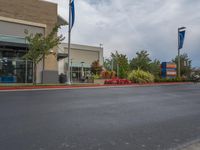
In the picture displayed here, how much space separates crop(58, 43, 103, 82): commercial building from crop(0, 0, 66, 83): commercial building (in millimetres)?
18996

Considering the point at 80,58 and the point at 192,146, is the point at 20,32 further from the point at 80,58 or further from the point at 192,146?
the point at 80,58

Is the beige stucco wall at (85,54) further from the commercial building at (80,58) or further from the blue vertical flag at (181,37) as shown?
the blue vertical flag at (181,37)

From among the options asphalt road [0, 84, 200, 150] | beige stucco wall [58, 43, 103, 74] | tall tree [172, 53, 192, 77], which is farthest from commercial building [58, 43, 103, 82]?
asphalt road [0, 84, 200, 150]

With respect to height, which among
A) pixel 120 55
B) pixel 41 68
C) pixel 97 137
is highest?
pixel 120 55

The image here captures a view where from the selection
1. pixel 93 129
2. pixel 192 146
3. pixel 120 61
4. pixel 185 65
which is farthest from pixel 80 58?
pixel 192 146

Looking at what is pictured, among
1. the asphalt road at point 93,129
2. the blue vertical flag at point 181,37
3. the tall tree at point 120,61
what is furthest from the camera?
the tall tree at point 120,61

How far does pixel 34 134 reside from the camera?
20.9 feet

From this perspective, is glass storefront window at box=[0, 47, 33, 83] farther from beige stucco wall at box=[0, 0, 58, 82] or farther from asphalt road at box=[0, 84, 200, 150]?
asphalt road at box=[0, 84, 200, 150]

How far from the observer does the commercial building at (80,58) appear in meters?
50.4

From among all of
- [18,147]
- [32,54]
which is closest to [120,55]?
[32,54]

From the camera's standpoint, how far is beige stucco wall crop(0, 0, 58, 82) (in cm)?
2763

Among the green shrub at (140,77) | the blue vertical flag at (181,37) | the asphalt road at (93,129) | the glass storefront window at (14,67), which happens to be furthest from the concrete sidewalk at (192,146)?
the blue vertical flag at (181,37)

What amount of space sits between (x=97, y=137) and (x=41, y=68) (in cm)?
2470

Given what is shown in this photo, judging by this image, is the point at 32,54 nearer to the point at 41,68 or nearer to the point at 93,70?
the point at 41,68
